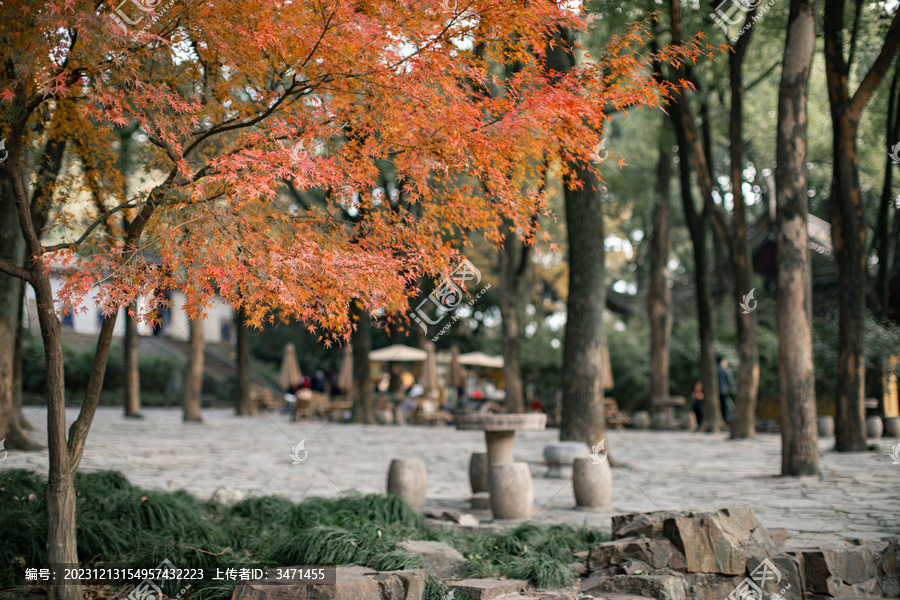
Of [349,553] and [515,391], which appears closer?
[349,553]

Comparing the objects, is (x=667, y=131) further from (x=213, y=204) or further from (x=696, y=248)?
(x=213, y=204)

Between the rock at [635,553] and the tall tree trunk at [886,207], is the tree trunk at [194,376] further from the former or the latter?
the tall tree trunk at [886,207]

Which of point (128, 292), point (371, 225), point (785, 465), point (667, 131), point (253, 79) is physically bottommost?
point (785, 465)

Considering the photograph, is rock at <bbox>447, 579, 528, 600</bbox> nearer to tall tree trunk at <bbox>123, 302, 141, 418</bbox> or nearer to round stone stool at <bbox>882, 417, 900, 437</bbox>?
round stone stool at <bbox>882, 417, 900, 437</bbox>

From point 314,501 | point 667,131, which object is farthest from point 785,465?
point 667,131

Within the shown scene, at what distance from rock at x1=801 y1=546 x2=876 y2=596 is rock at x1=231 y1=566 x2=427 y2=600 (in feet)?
8.88

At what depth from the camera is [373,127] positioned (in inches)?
182

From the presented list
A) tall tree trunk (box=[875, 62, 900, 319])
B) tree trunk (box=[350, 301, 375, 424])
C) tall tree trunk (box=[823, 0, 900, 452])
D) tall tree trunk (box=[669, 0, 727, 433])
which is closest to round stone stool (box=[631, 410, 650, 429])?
tall tree trunk (box=[669, 0, 727, 433])

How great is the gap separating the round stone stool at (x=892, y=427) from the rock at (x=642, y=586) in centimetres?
1381

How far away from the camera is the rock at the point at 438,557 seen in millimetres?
5000

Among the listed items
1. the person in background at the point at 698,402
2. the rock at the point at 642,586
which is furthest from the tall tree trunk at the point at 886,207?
the rock at the point at 642,586

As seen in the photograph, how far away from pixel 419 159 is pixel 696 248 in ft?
45.6

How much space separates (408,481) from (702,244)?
12151 millimetres

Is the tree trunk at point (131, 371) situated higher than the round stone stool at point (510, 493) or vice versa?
the tree trunk at point (131, 371)
